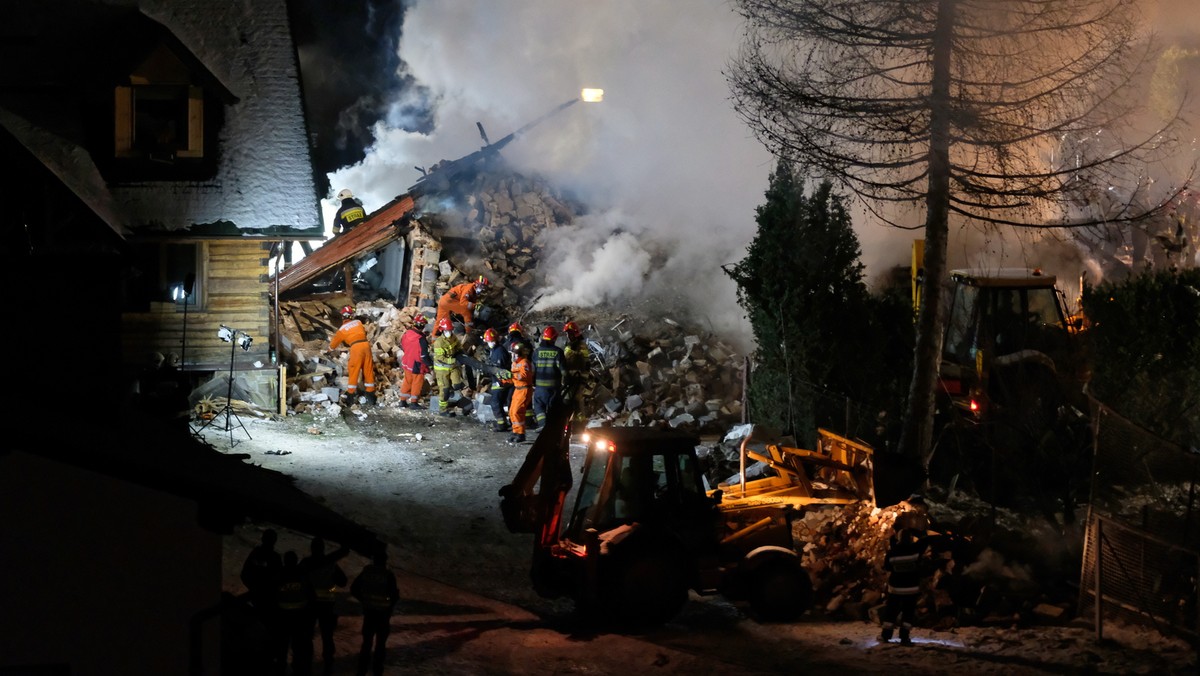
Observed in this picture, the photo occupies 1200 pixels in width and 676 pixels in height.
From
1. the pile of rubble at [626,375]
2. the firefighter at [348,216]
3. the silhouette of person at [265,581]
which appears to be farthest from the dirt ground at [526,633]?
the firefighter at [348,216]

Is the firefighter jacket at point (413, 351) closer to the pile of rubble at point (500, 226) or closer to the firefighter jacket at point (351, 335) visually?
the firefighter jacket at point (351, 335)

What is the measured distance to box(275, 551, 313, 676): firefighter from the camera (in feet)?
22.8

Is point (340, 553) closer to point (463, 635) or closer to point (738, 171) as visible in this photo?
point (463, 635)

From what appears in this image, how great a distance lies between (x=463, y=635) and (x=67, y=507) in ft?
13.0

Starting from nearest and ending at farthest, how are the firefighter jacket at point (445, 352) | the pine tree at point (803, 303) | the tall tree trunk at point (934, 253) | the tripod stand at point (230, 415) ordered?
the tall tree trunk at point (934, 253) → the tripod stand at point (230, 415) → the pine tree at point (803, 303) → the firefighter jacket at point (445, 352)

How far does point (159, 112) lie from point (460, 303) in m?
6.12

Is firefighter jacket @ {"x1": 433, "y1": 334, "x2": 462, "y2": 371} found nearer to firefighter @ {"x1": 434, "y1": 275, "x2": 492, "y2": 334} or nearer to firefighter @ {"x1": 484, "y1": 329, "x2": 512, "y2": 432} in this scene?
firefighter @ {"x1": 484, "y1": 329, "x2": 512, "y2": 432}

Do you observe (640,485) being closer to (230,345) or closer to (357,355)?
(357,355)

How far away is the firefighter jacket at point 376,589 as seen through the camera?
7250 millimetres

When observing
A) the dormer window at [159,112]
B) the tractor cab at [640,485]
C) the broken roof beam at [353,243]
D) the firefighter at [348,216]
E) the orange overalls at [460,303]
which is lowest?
the tractor cab at [640,485]

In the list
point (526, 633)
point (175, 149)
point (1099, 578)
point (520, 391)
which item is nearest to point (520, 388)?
point (520, 391)

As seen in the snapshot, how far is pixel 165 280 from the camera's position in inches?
683

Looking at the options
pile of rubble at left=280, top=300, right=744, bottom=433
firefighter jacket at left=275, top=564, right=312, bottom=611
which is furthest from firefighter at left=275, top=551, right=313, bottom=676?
pile of rubble at left=280, top=300, right=744, bottom=433

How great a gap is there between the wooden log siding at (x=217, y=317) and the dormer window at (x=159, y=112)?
1694 millimetres
